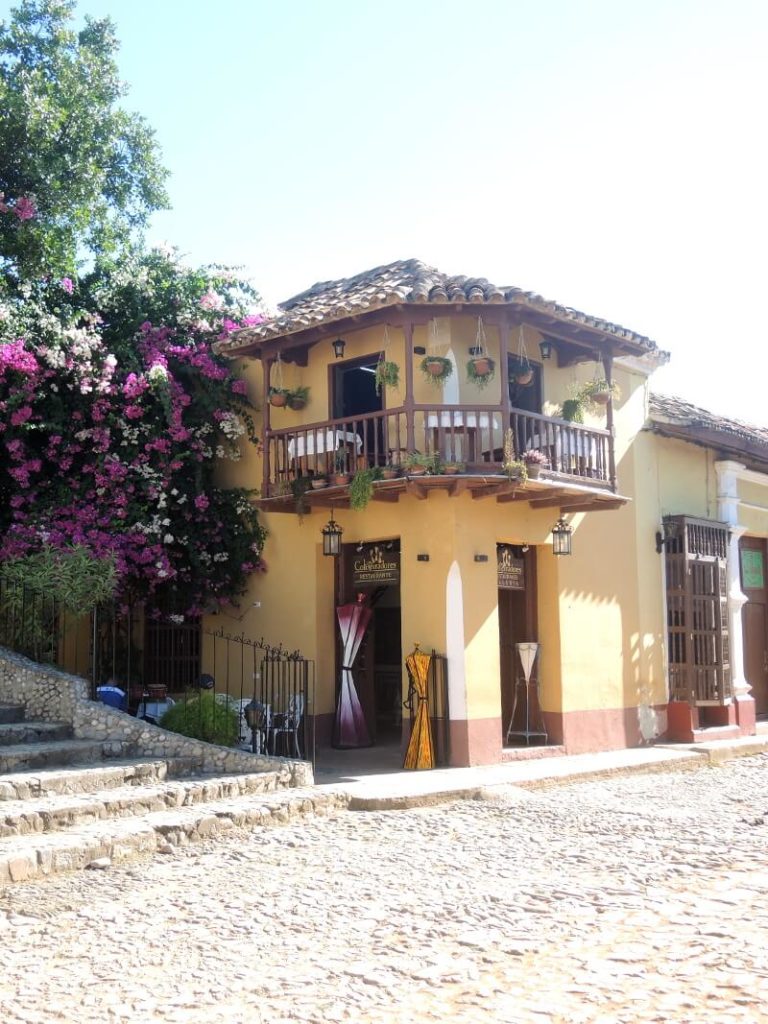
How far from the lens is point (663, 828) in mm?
9031

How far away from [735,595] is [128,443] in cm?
956

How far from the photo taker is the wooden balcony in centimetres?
1202

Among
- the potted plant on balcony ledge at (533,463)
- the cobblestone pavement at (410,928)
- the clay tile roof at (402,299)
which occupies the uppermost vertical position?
the clay tile roof at (402,299)

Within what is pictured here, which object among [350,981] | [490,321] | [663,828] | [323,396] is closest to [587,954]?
[350,981]

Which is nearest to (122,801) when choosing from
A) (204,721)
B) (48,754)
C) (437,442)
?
(48,754)

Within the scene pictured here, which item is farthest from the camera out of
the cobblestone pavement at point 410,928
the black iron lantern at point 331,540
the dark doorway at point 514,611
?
the dark doorway at point 514,611

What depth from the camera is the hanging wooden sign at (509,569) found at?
13484 millimetres

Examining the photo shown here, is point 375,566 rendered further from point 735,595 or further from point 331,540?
point 735,595

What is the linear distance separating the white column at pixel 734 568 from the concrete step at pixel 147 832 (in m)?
8.77

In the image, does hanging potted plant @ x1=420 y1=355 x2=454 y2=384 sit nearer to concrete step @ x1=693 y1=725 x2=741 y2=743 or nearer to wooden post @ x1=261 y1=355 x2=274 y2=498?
wooden post @ x1=261 y1=355 x2=274 y2=498

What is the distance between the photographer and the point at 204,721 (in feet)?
37.4

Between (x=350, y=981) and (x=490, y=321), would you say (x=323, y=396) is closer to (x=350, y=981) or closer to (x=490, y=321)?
(x=490, y=321)

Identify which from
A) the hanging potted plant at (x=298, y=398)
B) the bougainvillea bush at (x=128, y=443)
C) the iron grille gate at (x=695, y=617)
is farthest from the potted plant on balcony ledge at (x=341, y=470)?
the iron grille gate at (x=695, y=617)

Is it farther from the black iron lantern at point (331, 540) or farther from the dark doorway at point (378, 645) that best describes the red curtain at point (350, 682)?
the black iron lantern at point (331, 540)
